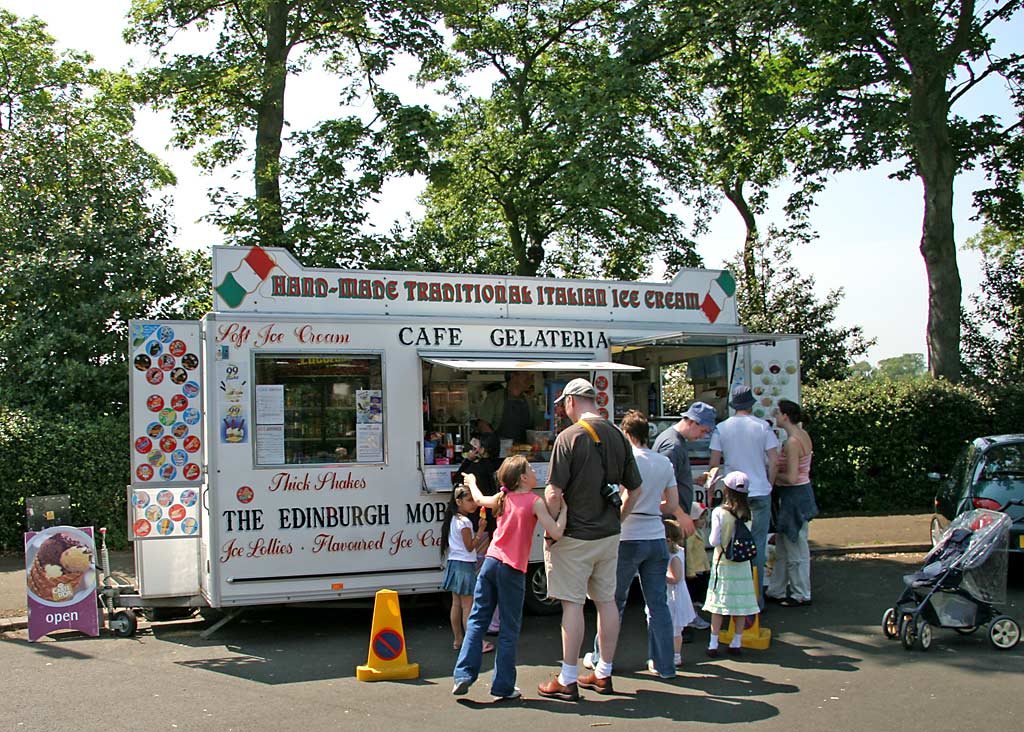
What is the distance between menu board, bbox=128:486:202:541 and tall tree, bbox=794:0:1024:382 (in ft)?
40.2

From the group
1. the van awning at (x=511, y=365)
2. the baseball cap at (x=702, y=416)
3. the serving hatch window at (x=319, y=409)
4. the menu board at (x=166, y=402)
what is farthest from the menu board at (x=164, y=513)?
the baseball cap at (x=702, y=416)

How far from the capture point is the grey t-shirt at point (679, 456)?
7.29 meters

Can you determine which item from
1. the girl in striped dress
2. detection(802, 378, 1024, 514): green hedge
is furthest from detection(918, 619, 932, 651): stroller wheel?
detection(802, 378, 1024, 514): green hedge

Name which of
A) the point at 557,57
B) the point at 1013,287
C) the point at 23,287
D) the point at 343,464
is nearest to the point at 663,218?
the point at 557,57

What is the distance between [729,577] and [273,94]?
12187 millimetres

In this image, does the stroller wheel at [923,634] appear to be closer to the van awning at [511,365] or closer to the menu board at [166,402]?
the van awning at [511,365]

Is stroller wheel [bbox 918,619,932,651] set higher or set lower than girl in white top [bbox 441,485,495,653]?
lower

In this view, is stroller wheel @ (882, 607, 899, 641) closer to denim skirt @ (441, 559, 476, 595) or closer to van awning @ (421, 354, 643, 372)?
van awning @ (421, 354, 643, 372)

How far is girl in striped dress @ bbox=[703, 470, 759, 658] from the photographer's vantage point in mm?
7004

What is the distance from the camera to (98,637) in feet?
26.5

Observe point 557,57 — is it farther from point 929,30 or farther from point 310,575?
point 310,575

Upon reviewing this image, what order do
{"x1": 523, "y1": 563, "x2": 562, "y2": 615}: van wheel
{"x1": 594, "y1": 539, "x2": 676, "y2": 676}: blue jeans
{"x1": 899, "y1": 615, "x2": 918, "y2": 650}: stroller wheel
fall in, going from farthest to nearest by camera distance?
{"x1": 523, "y1": 563, "x2": 562, "y2": 615}: van wheel
{"x1": 899, "y1": 615, "x2": 918, "y2": 650}: stroller wheel
{"x1": 594, "y1": 539, "x2": 676, "y2": 676}: blue jeans

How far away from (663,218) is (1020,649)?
44.4 ft

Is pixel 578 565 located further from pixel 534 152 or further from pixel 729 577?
pixel 534 152
